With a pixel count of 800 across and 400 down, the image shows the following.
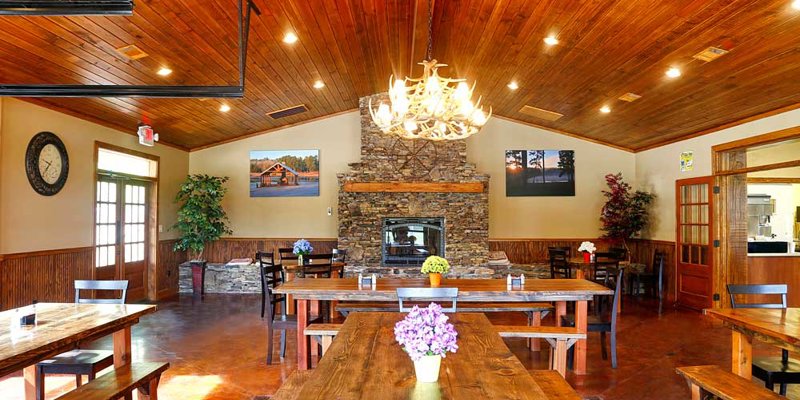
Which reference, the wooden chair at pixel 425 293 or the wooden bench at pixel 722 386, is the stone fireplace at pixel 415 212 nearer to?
the wooden chair at pixel 425 293

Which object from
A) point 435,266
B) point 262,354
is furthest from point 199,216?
point 435,266

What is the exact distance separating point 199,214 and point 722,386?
7.86m

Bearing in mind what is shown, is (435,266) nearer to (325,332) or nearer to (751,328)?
(325,332)

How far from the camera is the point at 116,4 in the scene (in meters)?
2.60

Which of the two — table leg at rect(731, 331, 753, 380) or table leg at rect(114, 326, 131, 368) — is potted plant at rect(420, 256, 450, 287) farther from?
table leg at rect(114, 326, 131, 368)

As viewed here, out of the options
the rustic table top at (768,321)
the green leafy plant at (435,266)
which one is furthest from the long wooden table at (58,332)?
the rustic table top at (768,321)

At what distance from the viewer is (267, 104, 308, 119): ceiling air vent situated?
8.31 metres

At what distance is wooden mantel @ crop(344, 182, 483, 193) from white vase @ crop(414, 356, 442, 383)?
6692 mm

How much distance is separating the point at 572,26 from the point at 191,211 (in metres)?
6.77

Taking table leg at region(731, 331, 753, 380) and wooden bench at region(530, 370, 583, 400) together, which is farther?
→ table leg at region(731, 331, 753, 380)

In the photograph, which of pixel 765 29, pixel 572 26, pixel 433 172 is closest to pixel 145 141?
pixel 433 172

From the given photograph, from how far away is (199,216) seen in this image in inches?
332

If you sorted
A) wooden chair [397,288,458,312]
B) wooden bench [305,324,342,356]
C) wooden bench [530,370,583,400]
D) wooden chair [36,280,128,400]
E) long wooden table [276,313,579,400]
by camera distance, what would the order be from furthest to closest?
wooden bench [305,324,342,356] → wooden chair [397,288,458,312] → wooden chair [36,280,128,400] → wooden bench [530,370,583,400] → long wooden table [276,313,579,400]

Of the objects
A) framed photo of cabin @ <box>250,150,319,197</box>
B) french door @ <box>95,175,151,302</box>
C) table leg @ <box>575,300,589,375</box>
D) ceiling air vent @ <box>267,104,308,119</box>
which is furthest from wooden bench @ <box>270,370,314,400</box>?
framed photo of cabin @ <box>250,150,319,197</box>
